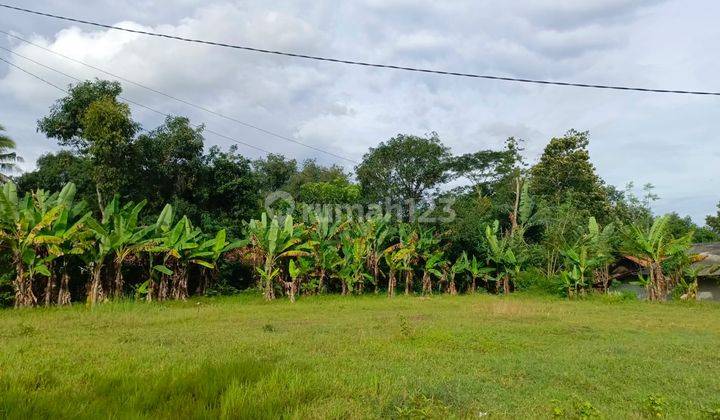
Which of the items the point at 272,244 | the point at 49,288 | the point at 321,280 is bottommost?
the point at 49,288

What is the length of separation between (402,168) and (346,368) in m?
16.5

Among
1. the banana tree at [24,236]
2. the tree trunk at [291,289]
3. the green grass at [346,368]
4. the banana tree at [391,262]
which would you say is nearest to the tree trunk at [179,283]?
the tree trunk at [291,289]

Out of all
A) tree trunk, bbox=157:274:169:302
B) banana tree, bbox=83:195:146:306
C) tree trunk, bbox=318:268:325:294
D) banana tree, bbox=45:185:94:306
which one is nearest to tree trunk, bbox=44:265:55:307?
banana tree, bbox=45:185:94:306

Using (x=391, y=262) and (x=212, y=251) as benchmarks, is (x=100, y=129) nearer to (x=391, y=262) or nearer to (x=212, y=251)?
(x=212, y=251)

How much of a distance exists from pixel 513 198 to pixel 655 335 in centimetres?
1600

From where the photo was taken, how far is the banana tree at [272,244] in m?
15.3

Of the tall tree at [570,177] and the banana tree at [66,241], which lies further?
the tall tree at [570,177]

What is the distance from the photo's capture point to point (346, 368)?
5.30 m

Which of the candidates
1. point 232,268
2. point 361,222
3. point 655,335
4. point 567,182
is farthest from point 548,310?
point 567,182

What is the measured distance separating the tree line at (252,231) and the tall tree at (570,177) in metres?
0.93

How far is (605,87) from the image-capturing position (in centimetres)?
A: 891

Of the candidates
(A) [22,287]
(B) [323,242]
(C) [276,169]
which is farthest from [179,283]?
(C) [276,169]

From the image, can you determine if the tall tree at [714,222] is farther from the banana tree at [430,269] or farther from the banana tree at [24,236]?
the banana tree at [24,236]

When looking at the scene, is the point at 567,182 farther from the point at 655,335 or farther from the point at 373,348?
the point at 373,348
